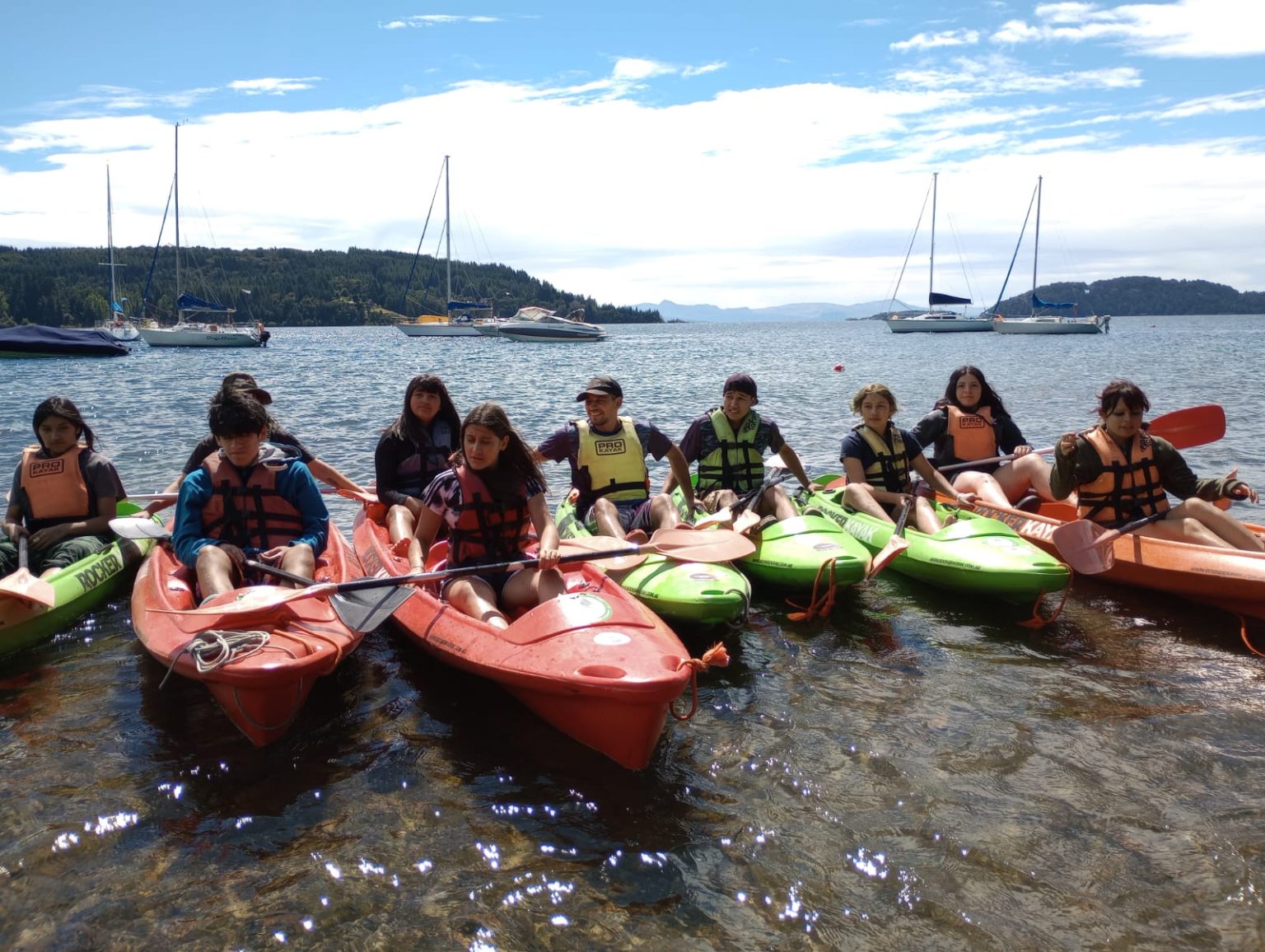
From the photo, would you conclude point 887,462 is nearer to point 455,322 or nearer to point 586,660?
point 586,660

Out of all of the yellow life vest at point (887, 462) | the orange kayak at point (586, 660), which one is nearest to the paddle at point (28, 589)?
the orange kayak at point (586, 660)

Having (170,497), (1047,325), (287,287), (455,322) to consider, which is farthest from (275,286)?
(170,497)

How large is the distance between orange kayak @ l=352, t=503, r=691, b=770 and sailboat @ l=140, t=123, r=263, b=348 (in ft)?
152

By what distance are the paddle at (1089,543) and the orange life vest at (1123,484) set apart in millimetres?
161

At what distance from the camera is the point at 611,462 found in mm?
6297

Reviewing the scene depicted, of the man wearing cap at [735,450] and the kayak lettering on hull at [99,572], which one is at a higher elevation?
the man wearing cap at [735,450]

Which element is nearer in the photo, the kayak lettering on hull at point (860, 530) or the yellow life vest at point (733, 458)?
the kayak lettering on hull at point (860, 530)

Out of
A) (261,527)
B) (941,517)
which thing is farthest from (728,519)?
(261,527)

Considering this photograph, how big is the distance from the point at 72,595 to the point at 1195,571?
667 centimetres

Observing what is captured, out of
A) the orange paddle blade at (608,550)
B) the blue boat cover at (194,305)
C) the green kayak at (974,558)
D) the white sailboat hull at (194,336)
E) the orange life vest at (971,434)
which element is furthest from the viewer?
the blue boat cover at (194,305)

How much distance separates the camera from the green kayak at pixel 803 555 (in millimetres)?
5715

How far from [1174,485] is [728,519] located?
2.90 meters

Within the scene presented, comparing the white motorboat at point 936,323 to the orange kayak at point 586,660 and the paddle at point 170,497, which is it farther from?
the orange kayak at point 586,660

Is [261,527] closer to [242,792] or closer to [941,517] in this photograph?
[242,792]
